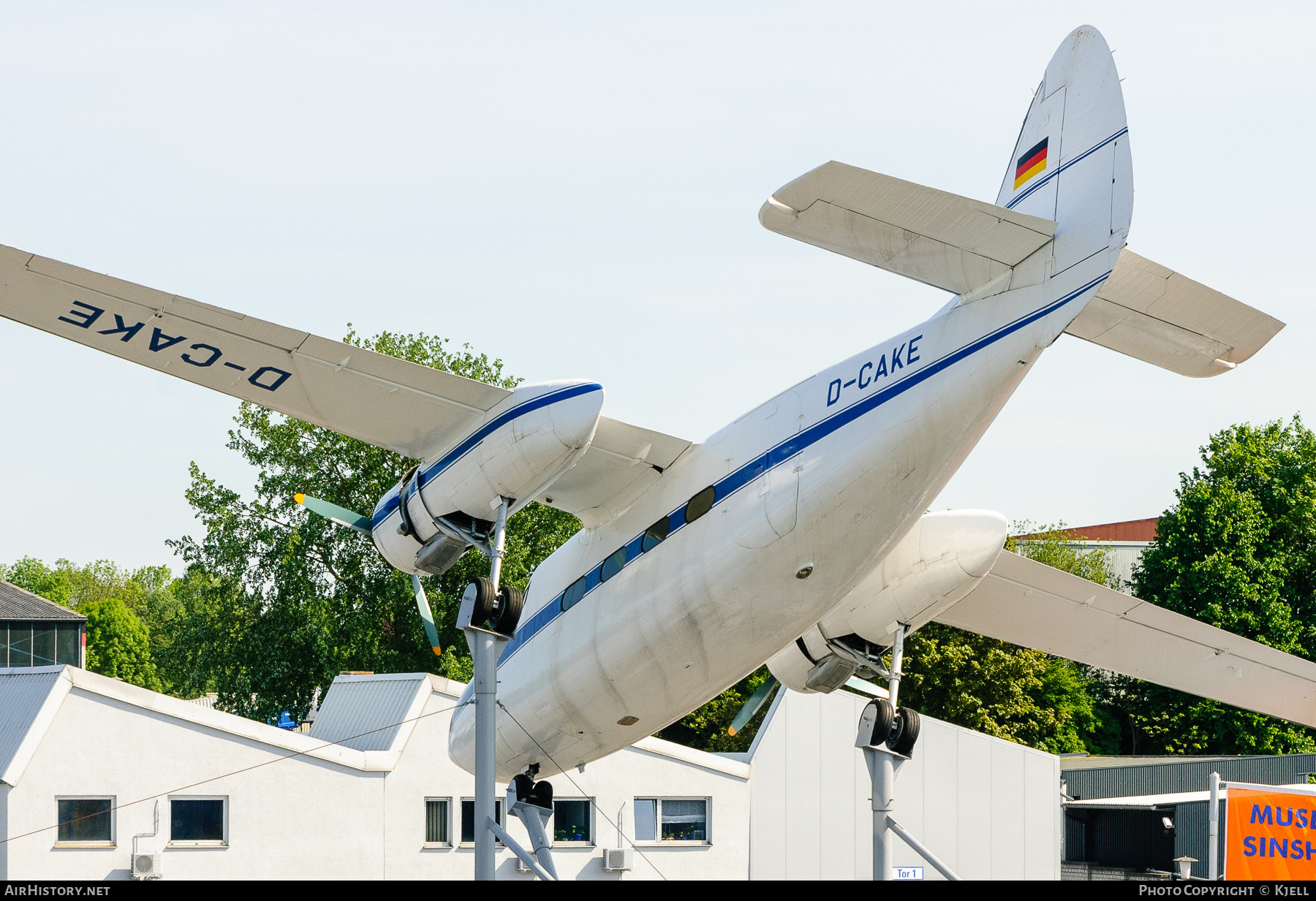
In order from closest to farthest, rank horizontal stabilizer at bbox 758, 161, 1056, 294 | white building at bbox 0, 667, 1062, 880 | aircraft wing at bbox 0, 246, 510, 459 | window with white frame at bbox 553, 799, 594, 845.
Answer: horizontal stabilizer at bbox 758, 161, 1056, 294 → aircraft wing at bbox 0, 246, 510, 459 → white building at bbox 0, 667, 1062, 880 → window with white frame at bbox 553, 799, 594, 845

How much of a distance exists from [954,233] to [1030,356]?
1221mm

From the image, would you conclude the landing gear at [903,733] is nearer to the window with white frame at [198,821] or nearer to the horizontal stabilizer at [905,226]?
the horizontal stabilizer at [905,226]

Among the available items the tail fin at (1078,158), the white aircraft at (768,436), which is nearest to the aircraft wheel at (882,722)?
the white aircraft at (768,436)

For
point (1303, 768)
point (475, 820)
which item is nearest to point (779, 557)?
point (475, 820)

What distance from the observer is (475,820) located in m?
13.8

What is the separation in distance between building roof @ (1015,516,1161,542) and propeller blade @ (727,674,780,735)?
5833 cm

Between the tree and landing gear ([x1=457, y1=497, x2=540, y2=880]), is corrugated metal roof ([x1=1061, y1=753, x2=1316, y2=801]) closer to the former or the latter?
the tree

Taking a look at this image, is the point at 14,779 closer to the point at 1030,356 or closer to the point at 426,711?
the point at 426,711

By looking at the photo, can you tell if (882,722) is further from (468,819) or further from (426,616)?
(468,819)

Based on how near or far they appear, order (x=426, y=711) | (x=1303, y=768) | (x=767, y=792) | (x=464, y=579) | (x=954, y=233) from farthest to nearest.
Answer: (x=464, y=579) → (x=1303, y=768) → (x=767, y=792) → (x=426, y=711) → (x=954, y=233)

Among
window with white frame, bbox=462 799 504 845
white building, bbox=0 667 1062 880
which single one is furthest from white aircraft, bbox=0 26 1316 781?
window with white frame, bbox=462 799 504 845

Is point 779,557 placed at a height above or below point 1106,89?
below

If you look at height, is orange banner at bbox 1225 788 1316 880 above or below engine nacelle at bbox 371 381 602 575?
below

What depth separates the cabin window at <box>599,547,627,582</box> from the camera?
1502cm
